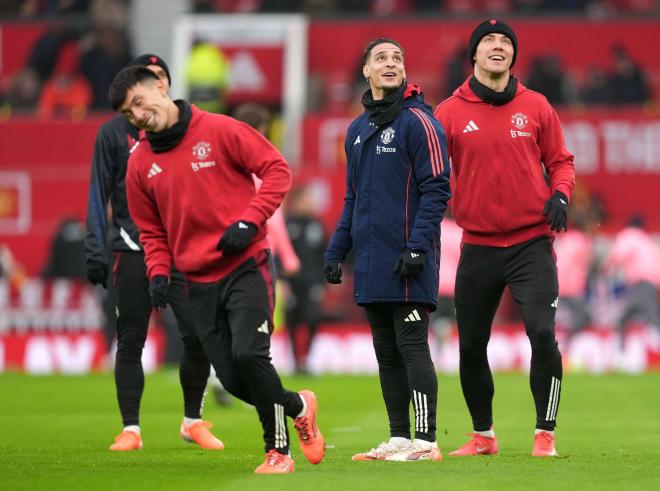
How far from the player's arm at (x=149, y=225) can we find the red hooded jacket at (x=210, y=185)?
0.11 meters

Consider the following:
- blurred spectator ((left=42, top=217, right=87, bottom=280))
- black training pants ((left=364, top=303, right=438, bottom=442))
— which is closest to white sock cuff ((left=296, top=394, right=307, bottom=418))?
black training pants ((left=364, top=303, right=438, bottom=442))

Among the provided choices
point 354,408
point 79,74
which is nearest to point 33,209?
point 79,74

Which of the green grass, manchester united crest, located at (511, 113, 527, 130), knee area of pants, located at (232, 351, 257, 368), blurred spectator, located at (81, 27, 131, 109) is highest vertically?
blurred spectator, located at (81, 27, 131, 109)

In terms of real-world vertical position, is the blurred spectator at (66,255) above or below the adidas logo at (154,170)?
below

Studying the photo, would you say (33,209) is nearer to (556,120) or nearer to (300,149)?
(300,149)

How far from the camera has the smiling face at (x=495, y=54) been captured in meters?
9.38

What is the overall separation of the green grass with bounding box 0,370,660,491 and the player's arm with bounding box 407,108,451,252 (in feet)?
4.36

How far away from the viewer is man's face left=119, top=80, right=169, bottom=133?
330 inches

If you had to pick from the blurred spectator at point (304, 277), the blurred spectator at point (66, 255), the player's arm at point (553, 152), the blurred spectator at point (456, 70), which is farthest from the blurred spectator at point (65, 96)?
the player's arm at point (553, 152)

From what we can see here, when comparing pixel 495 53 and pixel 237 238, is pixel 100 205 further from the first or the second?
pixel 495 53

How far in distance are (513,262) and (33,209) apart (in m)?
16.3

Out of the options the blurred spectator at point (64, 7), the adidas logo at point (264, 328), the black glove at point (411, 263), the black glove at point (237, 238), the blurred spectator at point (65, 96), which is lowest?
the adidas logo at point (264, 328)

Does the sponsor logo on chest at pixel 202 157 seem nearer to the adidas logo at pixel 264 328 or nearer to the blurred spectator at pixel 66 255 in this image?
the adidas logo at pixel 264 328

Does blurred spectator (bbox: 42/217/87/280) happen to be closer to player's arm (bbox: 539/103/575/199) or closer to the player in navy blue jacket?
the player in navy blue jacket
